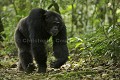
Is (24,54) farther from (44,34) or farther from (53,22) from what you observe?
(53,22)

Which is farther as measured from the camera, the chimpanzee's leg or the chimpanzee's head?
the chimpanzee's leg

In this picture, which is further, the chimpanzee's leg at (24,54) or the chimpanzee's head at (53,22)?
the chimpanzee's leg at (24,54)

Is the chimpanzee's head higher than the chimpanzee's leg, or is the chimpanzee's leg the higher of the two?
the chimpanzee's head

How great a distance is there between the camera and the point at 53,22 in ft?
19.8

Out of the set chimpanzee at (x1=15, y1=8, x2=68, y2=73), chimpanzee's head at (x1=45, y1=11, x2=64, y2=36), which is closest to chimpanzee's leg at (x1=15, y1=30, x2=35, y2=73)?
chimpanzee at (x1=15, y1=8, x2=68, y2=73)

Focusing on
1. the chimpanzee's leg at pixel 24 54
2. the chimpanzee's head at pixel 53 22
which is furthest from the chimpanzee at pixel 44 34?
the chimpanzee's leg at pixel 24 54

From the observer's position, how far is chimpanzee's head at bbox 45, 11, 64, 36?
5955 mm

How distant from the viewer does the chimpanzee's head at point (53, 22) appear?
5955 millimetres

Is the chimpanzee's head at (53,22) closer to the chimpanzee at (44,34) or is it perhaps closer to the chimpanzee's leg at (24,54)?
the chimpanzee at (44,34)

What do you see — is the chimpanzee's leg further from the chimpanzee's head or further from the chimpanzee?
the chimpanzee's head

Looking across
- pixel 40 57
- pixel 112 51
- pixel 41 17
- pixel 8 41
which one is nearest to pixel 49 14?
pixel 41 17

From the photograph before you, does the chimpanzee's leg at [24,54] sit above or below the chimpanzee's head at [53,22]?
below

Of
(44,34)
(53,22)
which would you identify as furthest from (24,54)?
(53,22)

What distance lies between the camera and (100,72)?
5.29 meters
